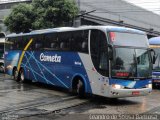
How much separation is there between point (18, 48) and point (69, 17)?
9163 millimetres

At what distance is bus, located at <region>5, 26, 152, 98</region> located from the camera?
14867 millimetres

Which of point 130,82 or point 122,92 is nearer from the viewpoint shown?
point 122,92

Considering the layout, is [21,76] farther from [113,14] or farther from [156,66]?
[113,14]

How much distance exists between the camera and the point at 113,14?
4891cm

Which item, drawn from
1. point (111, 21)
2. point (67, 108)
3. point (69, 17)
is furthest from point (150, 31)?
point (67, 108)

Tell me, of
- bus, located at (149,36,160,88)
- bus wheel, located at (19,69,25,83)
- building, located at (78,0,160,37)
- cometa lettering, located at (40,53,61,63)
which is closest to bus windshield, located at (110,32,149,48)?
cometa lettering, located at (40,53,61,63)

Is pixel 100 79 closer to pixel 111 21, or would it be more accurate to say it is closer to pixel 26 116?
pixel 26 116

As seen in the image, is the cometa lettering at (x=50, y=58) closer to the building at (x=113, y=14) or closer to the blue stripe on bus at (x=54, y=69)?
the blue stripe on bus at (x=54, y=69)

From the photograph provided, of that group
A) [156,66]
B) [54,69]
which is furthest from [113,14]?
[54,69]

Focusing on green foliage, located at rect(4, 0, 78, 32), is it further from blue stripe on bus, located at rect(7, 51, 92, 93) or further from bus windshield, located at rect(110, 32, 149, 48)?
bus windshield, located at rect(110, 32, 149, 48)

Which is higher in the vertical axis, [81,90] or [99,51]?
[99,51]

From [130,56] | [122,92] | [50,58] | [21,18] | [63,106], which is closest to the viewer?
[63,106]

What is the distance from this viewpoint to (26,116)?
482 inches

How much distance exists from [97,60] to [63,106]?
2.48 metres
